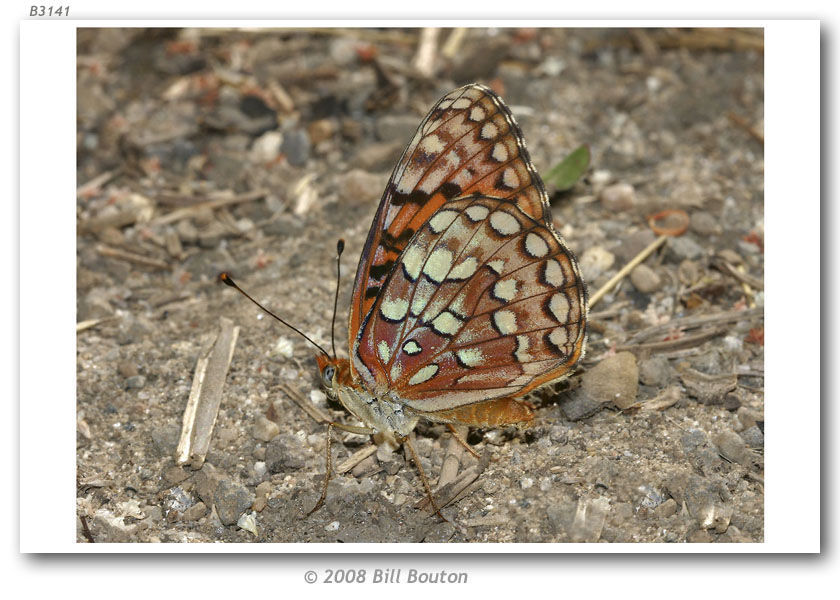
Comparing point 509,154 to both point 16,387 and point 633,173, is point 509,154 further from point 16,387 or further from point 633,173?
point 16,387

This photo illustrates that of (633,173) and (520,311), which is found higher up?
(633,173)

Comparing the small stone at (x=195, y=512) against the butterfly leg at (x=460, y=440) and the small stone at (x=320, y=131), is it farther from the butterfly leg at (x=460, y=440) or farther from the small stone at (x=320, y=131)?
the small stone at (x=320, y=131)

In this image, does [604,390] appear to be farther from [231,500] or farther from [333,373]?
[231,500]

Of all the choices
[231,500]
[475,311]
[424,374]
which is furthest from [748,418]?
[231,500]

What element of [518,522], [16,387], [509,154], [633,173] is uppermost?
[633,173]

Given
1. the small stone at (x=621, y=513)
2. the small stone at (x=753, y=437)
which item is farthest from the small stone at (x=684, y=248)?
the small stone at (x=621, y=513)

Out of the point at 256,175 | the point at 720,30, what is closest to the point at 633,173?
the point at 720,30
